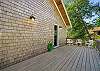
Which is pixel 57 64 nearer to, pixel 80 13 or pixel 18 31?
pixel 18 31

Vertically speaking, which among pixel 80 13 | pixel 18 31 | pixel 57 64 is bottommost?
pixel 57 64

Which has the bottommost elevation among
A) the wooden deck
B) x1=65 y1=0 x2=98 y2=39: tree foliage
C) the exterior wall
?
the wooden deck

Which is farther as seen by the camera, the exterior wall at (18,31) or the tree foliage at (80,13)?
the tree foliage at (80,13)

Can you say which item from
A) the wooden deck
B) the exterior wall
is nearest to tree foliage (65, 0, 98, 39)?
the exterior wall

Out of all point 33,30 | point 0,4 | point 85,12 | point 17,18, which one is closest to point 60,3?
point 33,30

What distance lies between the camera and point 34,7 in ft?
22.0

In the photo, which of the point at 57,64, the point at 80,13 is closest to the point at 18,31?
the point at 57,64

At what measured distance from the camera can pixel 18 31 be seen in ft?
16.8

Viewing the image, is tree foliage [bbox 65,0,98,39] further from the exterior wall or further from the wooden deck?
the wooden deck

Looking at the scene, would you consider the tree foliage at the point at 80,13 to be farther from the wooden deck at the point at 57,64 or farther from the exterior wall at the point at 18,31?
the wooden deck at the point at 57,64

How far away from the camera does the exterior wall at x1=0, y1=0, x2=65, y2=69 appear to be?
4277mm

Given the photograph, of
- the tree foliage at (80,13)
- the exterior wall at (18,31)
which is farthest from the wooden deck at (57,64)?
the tree foliage at (80,13)

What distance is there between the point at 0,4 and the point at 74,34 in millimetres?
19802

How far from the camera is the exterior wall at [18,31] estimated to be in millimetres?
4277
